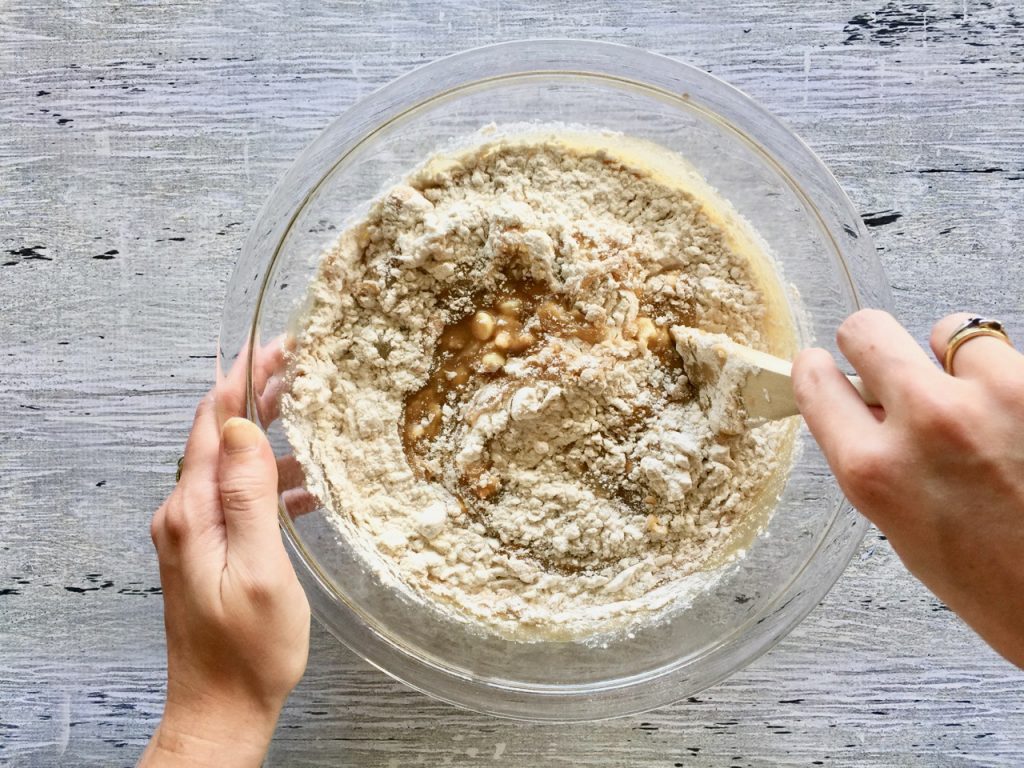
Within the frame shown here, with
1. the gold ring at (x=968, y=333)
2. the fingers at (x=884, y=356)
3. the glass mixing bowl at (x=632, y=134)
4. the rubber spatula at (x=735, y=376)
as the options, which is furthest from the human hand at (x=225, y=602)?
the gold ring at (x=968, y=333)

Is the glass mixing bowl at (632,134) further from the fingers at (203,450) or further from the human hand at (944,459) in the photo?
the human hand at (944,459)

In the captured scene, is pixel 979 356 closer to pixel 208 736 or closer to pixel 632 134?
pixel 632 134

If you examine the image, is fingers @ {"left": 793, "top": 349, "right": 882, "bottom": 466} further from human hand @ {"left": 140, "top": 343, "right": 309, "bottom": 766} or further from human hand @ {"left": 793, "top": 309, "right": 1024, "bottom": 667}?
human hand @ {"left": 140, "top": 343, "right": 309, "bottom": 766}

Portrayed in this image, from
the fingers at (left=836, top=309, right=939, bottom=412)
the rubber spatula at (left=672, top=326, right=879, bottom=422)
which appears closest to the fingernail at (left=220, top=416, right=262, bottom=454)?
the rubber spatula at (left=672, top=326, right=879, bottom=422)

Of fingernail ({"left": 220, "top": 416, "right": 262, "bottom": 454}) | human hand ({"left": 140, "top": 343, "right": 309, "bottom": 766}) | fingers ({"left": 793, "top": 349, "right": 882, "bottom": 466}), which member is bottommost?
human hand ({"left": 140, "top": 343, "right": 309, "bottom": 766})

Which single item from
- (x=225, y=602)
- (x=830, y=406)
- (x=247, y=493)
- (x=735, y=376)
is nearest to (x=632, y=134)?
(x=735, y=376)

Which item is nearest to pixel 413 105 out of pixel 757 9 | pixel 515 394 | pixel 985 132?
pixel 515 394
